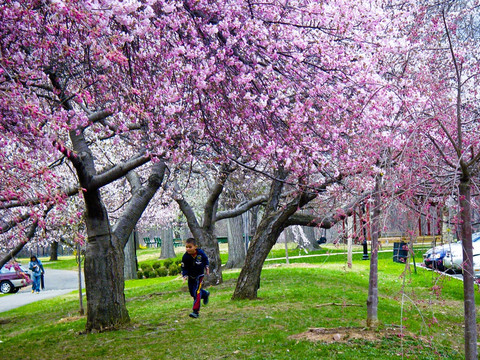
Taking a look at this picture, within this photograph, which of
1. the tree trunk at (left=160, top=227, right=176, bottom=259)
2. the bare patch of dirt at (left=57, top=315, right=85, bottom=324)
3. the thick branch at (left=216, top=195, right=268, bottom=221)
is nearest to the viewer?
the bare patch of dirt at (left=57, top=315, right=85, bottom=324)

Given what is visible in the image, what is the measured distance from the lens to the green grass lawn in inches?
312

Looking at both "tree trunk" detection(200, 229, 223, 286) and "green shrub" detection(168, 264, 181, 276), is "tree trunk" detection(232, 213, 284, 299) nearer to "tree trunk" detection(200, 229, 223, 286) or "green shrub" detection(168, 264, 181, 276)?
"tree trunk" detection(200, 229, 223, 286)

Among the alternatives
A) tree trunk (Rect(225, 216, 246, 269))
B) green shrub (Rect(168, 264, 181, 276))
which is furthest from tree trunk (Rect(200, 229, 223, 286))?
green shrub (Rect(168, 264, 181, 276))

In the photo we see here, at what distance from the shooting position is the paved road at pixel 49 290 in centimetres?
2254

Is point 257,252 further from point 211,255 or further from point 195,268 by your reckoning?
point 211,255

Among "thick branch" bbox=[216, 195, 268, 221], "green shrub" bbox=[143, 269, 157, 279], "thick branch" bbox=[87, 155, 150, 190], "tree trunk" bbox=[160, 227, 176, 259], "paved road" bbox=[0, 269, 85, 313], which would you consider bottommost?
"paved road" bbox=[0, 269, 85, 313]

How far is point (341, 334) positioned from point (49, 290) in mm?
22523

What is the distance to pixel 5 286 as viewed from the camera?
28.8 metres

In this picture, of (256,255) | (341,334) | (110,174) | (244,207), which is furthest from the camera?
(244,207)

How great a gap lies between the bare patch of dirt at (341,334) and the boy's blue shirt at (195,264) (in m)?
2.44

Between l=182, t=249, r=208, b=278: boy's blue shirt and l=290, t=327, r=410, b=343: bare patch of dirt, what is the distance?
8.00 feet

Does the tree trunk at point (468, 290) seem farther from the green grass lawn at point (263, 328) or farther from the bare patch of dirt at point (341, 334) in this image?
the bare patch of dirt at point (341, 334)

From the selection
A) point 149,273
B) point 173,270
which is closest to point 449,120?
point 173,270

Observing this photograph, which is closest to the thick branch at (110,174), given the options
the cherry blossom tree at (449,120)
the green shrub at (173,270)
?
the cherry blossom tree at (449,120)
